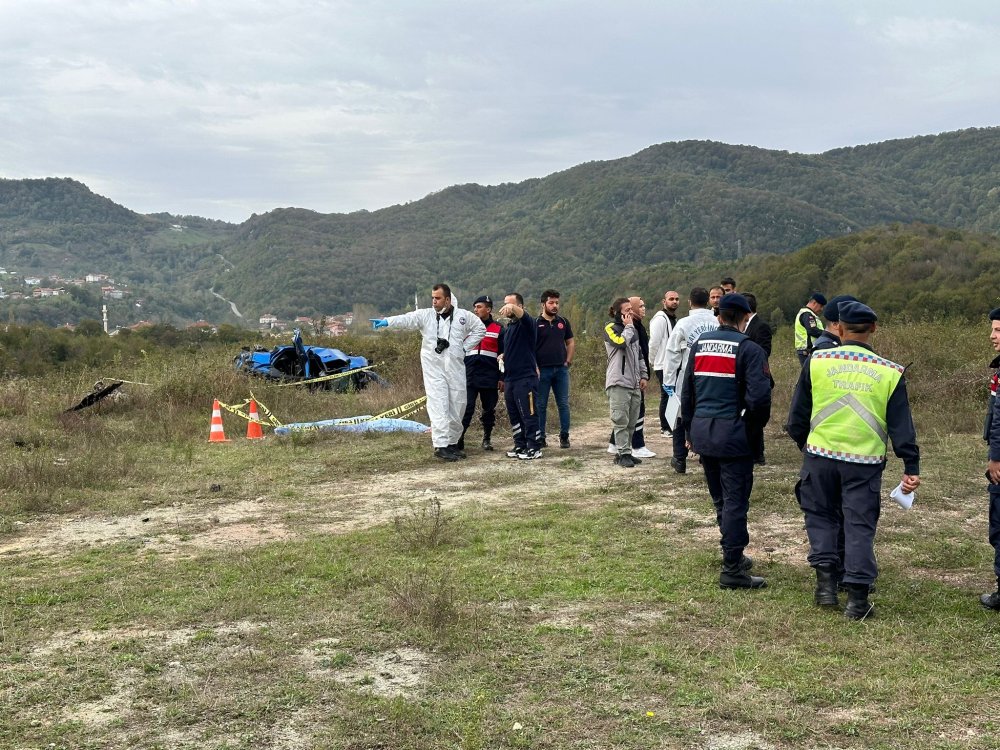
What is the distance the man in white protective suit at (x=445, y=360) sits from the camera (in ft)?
34.0

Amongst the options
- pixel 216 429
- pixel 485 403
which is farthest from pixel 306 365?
pixel 485 403

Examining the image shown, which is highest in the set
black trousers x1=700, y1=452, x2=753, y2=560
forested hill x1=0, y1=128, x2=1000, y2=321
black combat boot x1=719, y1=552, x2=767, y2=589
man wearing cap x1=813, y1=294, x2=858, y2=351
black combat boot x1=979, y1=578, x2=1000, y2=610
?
forested hill x1=0, y1=128, x2=1000, y2=321

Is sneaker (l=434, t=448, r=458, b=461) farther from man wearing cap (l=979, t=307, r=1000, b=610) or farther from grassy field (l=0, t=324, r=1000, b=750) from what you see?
man wearing cap (l=979, t=307, r=1000, b=610)

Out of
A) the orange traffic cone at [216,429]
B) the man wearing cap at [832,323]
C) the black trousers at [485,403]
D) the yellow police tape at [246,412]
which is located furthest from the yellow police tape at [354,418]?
the man wearing cap at [832,323]

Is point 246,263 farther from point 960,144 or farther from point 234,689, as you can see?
point 234,689

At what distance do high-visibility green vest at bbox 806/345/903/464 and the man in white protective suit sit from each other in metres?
5.88

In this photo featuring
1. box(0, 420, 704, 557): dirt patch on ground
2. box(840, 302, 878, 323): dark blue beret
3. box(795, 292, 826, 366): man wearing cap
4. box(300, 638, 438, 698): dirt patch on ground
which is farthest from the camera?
box(795, 292, 826, 366): man wearing cap

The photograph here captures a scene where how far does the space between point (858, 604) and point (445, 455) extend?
20.1 ft

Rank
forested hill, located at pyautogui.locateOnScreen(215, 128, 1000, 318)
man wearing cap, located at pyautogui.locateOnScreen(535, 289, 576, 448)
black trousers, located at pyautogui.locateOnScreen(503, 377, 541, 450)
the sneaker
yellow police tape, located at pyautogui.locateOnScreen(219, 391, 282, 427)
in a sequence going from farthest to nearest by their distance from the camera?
1. forested hill, located at pyautogui.locateOnScreen(215, 128, 1000, 318)
2. yellow police tape, located at pyautogui.locateOnScreen(219, 391, 282, 427)
3. man wearing cap, located at pyautogui.locateOnScreen(535, 289, 576, 448)
4. the sneaker
5. black trousers, located at pyautogui.locateOnScreen(503, 377, 541, 450)

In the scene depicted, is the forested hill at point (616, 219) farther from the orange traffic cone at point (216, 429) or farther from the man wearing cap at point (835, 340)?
the man wearing cap at point (835, 340)

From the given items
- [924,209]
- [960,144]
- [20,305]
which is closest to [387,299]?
[20,305]

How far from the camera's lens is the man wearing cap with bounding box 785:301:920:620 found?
15.8 ft

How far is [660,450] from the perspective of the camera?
10797 millimetres

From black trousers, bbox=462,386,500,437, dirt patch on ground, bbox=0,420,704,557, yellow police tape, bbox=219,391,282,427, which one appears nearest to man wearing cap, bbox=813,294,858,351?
dirt patch on ground, bbox=0,420,704,557
